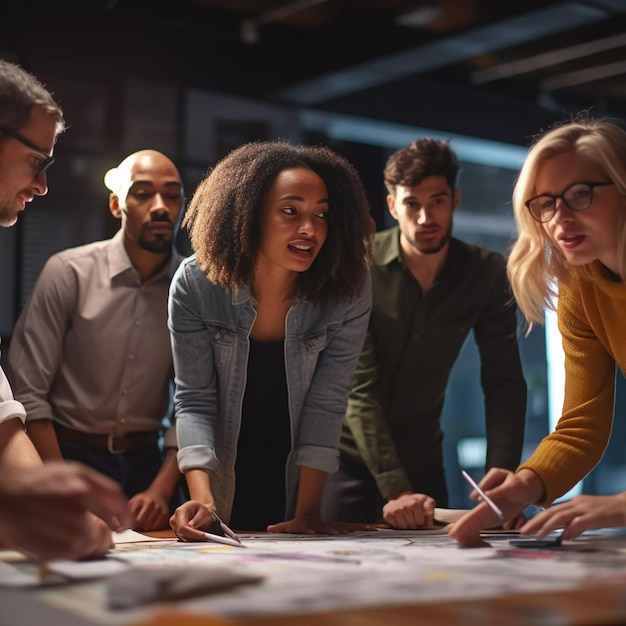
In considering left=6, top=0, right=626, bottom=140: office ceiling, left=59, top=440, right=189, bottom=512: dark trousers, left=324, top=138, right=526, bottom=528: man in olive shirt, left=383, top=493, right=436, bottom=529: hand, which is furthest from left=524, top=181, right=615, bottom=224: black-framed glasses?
left=6, top=0, right=626, bottom=140: office ceiling

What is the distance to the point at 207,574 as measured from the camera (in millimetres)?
1207

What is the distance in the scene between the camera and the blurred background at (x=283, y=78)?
5230 millimetres

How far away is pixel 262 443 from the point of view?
8.50 feet

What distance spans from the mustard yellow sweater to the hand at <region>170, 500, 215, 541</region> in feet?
2.25

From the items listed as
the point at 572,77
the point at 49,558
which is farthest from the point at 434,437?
the point at 572,77

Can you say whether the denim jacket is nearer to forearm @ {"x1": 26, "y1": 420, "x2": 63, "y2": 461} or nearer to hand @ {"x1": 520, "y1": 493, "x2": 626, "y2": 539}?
forearm @ {"x1": 26, "y1": 420, "x2": 63, "y2": 461}

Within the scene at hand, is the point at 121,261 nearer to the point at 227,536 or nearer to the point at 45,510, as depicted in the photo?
the point at 227,536

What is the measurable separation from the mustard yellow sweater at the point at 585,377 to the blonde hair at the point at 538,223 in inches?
3.1

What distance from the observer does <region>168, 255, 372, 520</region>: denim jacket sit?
2.42 m

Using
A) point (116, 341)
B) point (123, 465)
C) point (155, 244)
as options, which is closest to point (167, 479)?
point (123, 465)

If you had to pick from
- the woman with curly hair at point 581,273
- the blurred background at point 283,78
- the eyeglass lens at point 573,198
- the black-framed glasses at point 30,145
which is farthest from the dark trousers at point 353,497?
the blurred background at point 283,78

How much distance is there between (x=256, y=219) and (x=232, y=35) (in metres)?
3.70

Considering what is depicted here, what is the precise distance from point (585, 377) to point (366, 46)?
3860 millimetres

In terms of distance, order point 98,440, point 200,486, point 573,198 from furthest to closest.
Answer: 1. point 98,440
2. point 200,486
3. point 573,198
